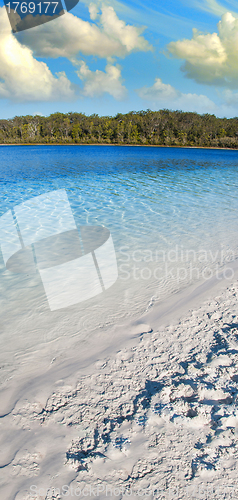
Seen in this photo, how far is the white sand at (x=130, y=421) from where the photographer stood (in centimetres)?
196

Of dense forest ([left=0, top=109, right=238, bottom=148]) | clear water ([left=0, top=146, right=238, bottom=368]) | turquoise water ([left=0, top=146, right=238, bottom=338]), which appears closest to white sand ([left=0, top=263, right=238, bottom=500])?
clear water ([left=0, top=146, right=238, bottom=368])

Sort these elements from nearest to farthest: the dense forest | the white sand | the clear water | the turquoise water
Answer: the white sand, the clear water, the turquoise water, the dense forest

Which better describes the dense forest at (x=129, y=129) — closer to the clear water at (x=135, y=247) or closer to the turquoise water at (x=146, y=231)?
the turquoise water at (x=146, y=231)

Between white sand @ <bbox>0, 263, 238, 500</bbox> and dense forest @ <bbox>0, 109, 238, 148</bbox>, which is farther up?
dense forest @ <bbox>0, 109, 238, 148</bbox>

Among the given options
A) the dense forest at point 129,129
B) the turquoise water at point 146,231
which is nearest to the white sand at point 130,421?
the turquoise water at point 146,231

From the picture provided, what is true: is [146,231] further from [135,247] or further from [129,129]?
[129,129]

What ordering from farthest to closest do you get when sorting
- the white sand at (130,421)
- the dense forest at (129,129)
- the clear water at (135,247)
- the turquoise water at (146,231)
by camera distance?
the dense forest at (129,129) < the turquoise water at (146,231) < the clear water at (135,247) < the white sand at (130,421)

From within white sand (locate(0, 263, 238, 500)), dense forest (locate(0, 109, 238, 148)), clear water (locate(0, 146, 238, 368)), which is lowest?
white sand (locate(0, 263, 238, 500))

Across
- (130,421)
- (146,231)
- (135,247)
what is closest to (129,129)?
(146,231)

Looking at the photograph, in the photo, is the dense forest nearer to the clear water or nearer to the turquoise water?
the turquoise water

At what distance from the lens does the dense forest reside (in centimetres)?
8012

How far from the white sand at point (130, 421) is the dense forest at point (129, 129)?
269ft

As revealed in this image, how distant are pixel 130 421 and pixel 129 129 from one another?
95297 mm

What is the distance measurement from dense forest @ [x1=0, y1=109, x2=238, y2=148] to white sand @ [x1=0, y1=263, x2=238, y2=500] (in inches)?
3223
